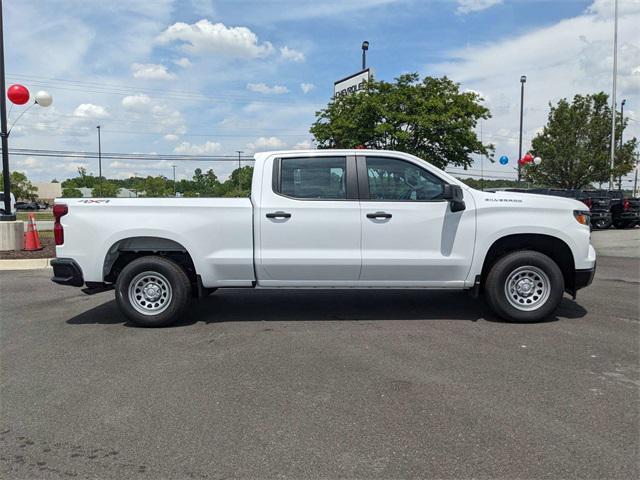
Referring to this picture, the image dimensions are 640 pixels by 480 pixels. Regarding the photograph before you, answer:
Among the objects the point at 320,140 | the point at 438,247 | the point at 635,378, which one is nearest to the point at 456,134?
the point at 320,140

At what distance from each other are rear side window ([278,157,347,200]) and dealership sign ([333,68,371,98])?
14524 millimetres

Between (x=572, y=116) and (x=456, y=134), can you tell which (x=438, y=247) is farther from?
(x=572, y=116)

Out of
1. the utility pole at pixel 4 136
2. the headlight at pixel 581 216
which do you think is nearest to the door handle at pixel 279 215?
the headlight at pixel 581 216

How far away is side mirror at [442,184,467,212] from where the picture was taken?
562 cm

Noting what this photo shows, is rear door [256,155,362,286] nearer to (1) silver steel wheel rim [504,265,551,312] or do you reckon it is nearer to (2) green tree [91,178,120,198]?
(1) silver steel wheel rim [504,265,551,312]

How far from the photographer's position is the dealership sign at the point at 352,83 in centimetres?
1964

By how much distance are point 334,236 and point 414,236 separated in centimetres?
89

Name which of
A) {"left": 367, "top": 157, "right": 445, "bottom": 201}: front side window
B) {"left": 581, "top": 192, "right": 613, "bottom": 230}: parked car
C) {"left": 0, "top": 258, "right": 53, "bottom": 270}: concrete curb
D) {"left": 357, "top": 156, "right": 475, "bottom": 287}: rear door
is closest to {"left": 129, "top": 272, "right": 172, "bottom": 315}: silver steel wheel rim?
{"left": 357, "top": 156, "right": 475, "bottom": 287}: rear door

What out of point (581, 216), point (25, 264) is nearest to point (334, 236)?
point (581, 216)

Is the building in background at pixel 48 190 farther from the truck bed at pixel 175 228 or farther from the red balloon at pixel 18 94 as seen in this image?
the truck bed at pixel 175 228

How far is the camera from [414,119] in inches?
729

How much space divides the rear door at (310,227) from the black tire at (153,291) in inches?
36.8

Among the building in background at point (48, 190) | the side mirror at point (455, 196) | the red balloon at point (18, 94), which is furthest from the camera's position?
the building in background at point (48, 190)

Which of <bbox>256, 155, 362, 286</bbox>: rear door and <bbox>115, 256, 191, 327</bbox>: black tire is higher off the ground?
<bbox>256, 155, 362, 286</bbox>: rear door
